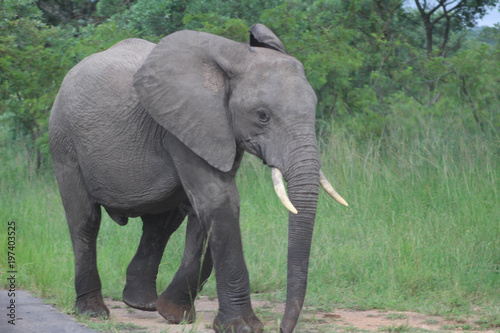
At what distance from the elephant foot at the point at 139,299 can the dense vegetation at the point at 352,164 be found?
0.45 m

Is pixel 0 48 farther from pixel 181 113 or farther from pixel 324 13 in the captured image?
pixel 181 113

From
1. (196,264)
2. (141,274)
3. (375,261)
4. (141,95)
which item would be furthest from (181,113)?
(375,261)

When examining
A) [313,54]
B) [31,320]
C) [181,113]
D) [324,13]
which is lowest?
[31,320]

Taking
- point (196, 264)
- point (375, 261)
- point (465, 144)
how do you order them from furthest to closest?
point (465, 144)
point (375, 261)
point (196, 264)

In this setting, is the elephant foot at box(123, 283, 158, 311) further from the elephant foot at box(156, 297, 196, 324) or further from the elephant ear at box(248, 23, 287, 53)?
the elephant ear at box(248, 23, 287, 53)

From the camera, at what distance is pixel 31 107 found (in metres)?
10.5

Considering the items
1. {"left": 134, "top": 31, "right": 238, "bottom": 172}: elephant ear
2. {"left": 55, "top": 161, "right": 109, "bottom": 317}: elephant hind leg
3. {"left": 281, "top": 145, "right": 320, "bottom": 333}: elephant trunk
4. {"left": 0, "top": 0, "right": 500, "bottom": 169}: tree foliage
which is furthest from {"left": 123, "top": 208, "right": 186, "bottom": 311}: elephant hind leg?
{"left": 0, "top": 0, "right": 500, "bottom": 169}: tree foliage

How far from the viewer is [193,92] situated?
4.39m

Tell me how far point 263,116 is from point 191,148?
1.59 ft

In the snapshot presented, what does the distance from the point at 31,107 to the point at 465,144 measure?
6084mm

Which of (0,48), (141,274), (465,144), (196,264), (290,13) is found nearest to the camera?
(196,264)

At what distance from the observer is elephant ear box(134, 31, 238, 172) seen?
431cm

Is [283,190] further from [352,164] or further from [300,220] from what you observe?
[352,164]

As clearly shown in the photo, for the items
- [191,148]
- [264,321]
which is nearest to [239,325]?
[264,321]
